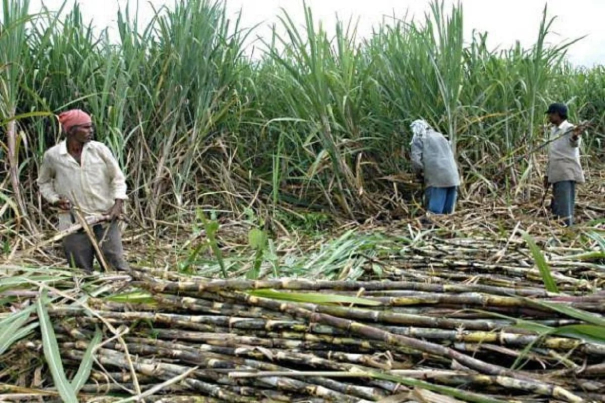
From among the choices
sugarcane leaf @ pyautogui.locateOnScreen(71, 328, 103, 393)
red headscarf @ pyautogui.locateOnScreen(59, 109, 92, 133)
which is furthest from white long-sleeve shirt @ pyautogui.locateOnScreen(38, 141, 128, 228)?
sugarcane leaf @ pyautogui.locateOnScreen(71, 328, 103, 393)

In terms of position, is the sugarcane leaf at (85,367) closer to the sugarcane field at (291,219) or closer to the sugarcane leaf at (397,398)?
the sugarcane field at (291,219)

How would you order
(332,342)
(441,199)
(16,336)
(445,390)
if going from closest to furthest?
1. (445,390)
2. (332,342)
3. (16,336)
4. (441,199)

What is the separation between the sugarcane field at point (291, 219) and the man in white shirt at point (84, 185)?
13mm

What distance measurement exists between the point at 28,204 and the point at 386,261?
2546mm

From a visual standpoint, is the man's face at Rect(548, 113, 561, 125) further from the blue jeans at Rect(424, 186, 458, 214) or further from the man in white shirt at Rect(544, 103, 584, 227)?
the blue jeans at Rect(424, 186, 458, 214)

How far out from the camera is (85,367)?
4.85 ft

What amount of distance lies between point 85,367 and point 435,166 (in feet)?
12.3

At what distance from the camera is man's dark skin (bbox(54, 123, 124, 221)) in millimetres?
3273

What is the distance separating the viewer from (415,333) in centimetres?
143

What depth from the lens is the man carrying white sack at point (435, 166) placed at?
190 inches

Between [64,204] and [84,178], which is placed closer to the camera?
[64,204]

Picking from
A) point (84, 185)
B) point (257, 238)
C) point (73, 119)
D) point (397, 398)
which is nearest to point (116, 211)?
point (84, 185)

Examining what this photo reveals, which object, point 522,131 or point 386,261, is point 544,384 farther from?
point 522,131

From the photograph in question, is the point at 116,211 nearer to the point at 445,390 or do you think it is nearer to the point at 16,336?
the point at 16,336
